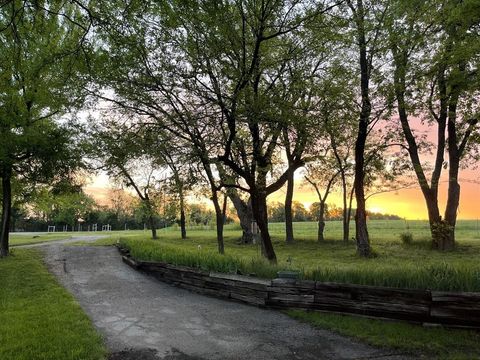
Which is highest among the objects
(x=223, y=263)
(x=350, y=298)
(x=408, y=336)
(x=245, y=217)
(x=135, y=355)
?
(x=245, y=217)

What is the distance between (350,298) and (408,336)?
131 centimetres

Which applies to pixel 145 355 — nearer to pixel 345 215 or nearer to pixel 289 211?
pixel 289 211

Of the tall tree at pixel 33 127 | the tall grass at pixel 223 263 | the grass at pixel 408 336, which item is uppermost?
the tall tree at pixel 33 127

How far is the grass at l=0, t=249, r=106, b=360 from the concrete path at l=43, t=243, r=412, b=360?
12.3 inches

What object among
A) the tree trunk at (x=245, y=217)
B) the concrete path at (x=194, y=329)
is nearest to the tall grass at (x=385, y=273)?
the concrete path at (x=194, y=329)

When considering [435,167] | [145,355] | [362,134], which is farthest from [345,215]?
[145,355]

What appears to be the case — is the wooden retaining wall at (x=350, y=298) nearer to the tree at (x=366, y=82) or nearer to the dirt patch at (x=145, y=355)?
the dirt patch at (x=145, y=355)

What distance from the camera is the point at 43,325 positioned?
6793mm

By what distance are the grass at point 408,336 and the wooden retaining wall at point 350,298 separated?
0.17 meters

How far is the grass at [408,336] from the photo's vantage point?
538 centimetres

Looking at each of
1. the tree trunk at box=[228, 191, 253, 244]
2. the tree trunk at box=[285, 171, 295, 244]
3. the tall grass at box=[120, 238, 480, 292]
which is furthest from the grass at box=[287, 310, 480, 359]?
the tree trunk at box=[228, 191, 253, 244]

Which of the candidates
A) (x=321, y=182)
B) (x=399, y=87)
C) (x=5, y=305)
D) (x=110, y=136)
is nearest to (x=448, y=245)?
(x=399, y=87)

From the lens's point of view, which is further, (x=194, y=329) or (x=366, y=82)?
(x=366, y=82)

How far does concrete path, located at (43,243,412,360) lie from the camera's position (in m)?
5.55
